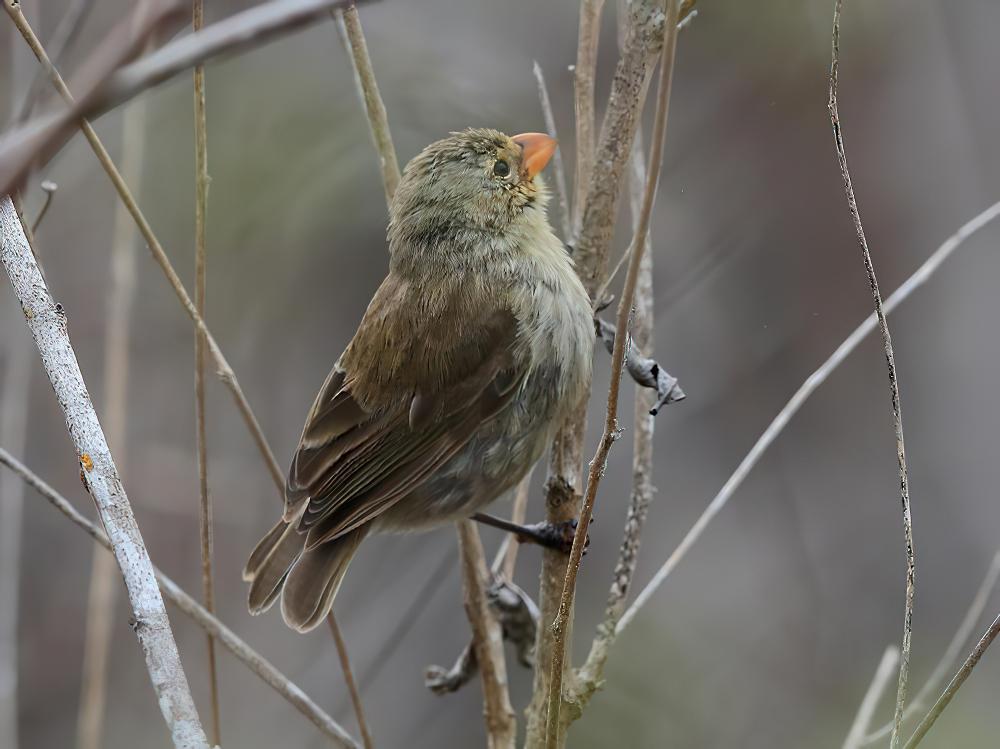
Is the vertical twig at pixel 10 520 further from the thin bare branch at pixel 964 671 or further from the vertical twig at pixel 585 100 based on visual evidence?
the thin bare branch at pixel 964 671

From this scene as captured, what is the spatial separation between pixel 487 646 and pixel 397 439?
0.66 m

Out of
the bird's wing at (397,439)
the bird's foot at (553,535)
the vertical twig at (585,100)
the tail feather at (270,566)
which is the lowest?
the bird's foot at (553,535)

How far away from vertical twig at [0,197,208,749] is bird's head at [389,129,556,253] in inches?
53.1

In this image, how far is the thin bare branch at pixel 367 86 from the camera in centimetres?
232

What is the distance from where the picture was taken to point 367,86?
238cm

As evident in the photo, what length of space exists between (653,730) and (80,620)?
2.68m

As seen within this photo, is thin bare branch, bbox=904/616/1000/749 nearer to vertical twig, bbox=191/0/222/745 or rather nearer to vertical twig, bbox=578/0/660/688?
vertical twig, bbox=578/0/660/688

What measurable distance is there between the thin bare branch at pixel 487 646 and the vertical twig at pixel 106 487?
3.10 feet

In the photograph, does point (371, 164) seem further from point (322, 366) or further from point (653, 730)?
point (653, 730)

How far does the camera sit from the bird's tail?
2781mm

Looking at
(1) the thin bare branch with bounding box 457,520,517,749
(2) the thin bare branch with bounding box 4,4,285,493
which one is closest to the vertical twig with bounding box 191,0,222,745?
(2) the thin bare branch with bounding box 4,4,285,493

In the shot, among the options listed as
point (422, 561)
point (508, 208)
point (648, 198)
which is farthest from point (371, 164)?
point (648, 198)

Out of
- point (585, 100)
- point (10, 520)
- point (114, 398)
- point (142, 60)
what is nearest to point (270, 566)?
point (114, 398)

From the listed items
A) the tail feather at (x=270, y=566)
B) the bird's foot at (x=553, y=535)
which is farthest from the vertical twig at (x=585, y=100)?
the tail feather at (x=270, y=566)
